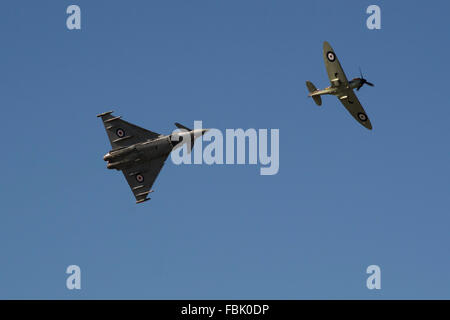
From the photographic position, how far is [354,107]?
118 metres

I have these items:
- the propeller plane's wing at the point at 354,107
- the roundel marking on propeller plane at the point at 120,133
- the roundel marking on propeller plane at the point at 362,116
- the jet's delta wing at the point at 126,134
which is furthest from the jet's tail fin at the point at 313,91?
the roundel marking on propeller plane at the point at 120,133

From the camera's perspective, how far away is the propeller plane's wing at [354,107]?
113994 millimetres

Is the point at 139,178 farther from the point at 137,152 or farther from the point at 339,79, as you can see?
the point at 339,79

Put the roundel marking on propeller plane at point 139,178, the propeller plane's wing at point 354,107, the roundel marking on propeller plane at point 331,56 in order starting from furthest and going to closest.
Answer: the propeller plane's wing at point 354,107 < the roundel marking on propeller plane at point 331,56 < the roundel marking on propeller plane at point 139,178

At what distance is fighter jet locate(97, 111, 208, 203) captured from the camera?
104 meters

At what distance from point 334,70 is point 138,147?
31946 millimetres

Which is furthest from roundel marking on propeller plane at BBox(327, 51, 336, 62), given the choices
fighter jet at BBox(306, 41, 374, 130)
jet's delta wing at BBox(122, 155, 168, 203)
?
jet's delta wing at BBox(122, 155, 168, 203)

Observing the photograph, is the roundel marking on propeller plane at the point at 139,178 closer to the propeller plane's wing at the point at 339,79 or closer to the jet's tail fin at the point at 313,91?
the jet's tail fin at the point at 313,91

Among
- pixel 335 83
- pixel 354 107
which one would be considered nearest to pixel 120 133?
pixel 335 83

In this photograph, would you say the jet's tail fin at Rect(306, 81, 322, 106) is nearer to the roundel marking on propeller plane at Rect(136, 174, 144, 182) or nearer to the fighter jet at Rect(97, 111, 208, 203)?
the fighter jet at Rect(97, 111, 208, 203)

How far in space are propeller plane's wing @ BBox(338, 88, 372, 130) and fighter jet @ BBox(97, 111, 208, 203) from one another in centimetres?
2445

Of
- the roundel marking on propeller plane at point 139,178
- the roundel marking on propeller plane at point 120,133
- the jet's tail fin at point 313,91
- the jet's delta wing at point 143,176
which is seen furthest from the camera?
the jet's tail fin at point 313,91
